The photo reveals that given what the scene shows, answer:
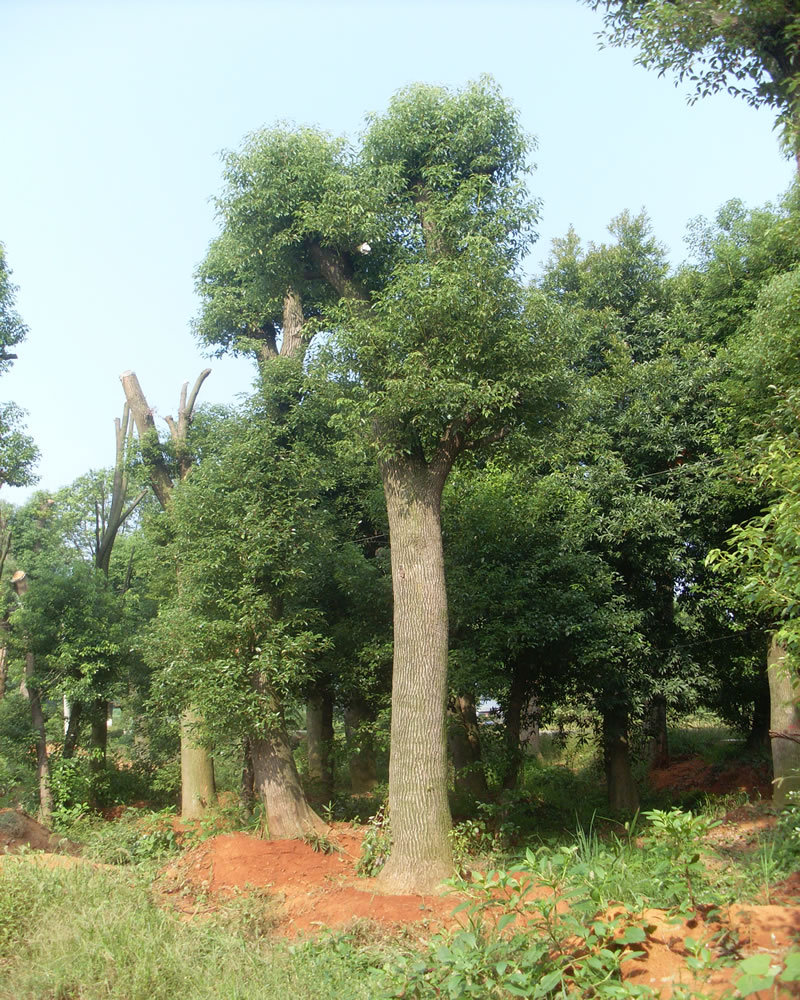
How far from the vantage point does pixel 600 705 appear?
1259 cm

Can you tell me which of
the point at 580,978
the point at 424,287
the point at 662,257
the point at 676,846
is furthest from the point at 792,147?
the point at 662,257

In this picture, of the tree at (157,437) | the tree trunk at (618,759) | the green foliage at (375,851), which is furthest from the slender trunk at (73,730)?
Result: the tree trunk at (618,759)

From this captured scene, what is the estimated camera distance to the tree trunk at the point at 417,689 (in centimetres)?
761

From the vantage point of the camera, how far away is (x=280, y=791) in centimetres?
1010

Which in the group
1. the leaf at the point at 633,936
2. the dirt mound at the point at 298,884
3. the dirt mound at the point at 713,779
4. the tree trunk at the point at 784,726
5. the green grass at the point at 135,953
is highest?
the tree trunk at the point at 784,726

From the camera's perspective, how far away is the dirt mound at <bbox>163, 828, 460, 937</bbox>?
676 centimetres

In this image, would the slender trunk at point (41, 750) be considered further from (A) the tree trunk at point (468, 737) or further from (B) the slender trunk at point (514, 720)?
(B) the slender trunk at point (514, 720)

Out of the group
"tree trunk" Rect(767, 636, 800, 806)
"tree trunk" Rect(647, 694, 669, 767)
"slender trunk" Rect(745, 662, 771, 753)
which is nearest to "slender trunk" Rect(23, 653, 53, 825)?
"tree trunk" Rect(767, 636, 800, 806)

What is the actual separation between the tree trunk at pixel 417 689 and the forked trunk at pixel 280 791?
2611 millimetres

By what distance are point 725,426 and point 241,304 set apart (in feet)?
28.3

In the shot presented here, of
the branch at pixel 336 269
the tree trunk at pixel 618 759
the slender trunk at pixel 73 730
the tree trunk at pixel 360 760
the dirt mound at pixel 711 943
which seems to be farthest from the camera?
the slender trunk at pixel 73 730

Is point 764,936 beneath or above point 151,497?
beneath

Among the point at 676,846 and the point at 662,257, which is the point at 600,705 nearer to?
the point at 676,846

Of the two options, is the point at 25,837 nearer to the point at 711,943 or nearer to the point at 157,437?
the point at 157,437
